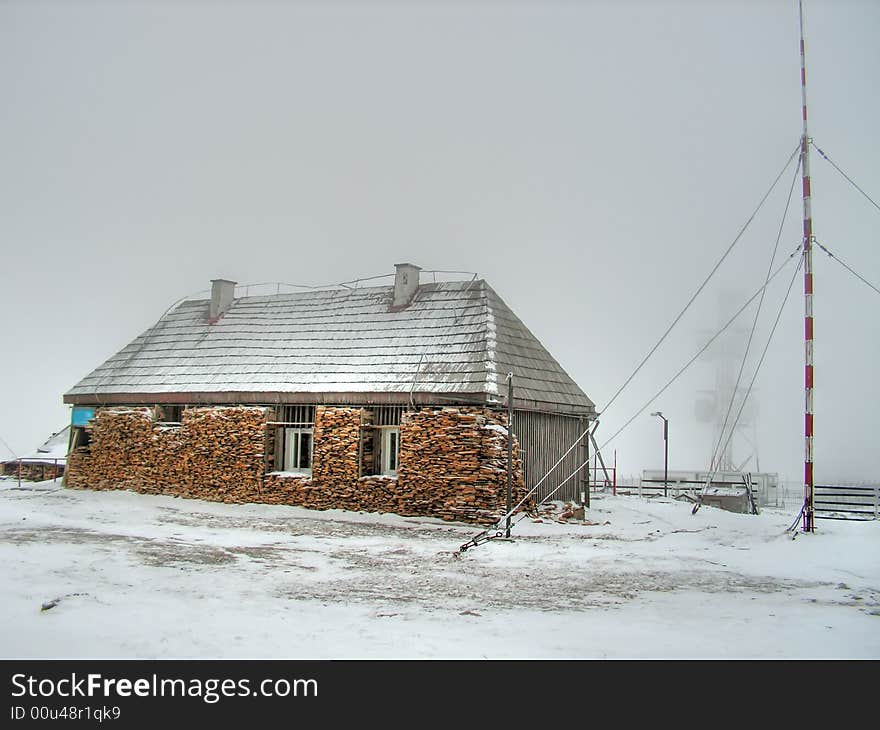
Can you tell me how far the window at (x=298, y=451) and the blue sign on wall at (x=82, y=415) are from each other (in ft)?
26.0

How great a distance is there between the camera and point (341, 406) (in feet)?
67.7

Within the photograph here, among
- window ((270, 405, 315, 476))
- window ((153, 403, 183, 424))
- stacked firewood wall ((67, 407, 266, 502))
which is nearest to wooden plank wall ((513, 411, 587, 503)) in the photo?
window ((270, 405, 315, 476))

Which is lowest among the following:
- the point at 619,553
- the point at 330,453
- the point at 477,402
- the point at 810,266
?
the point at 619,553

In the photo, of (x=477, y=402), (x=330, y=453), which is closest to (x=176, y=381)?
(x=330, y=453)

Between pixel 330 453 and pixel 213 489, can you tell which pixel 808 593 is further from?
pixel 213 489

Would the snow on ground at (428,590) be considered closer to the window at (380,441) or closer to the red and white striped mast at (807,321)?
the red and white striped mast at (807,321)

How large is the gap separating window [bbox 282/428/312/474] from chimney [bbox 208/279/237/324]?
707 centimetres

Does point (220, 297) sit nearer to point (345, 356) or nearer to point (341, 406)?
point (345, 356)

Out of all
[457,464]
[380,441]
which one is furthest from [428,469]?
[380,441]

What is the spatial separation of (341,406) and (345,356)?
6.29ft

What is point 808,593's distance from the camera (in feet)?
34.3

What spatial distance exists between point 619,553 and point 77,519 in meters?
12.1

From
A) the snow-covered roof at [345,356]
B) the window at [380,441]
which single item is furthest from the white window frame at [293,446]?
the window at [380,441]

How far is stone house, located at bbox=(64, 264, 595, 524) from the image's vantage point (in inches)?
741
